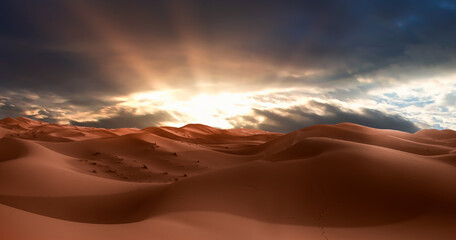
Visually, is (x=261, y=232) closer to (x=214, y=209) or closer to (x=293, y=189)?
(x=214, y=209)

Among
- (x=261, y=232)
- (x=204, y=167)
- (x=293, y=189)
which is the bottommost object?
(x=261, y=232)

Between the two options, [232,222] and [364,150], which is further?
[364,150]

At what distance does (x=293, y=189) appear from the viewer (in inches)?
319

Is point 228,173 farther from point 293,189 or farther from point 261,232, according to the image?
point 261,232

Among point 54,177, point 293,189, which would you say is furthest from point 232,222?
point 54,177

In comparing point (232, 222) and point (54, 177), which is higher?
point (54, 177)

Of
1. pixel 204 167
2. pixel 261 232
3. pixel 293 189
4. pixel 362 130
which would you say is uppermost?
pixel 362 130

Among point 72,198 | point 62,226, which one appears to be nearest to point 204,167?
point 72,198

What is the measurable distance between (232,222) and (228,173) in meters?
3.22

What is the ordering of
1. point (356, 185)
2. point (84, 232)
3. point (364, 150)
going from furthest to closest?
point (364, 150) → point (356, 185) → point (84, 232)

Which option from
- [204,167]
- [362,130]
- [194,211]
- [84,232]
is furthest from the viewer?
[362,130]

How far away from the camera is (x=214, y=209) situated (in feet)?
22.6

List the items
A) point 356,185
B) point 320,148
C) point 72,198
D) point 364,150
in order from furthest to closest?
point 320,148
point 364,150
point 72,198
point 356,185

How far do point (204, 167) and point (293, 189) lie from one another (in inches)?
377
